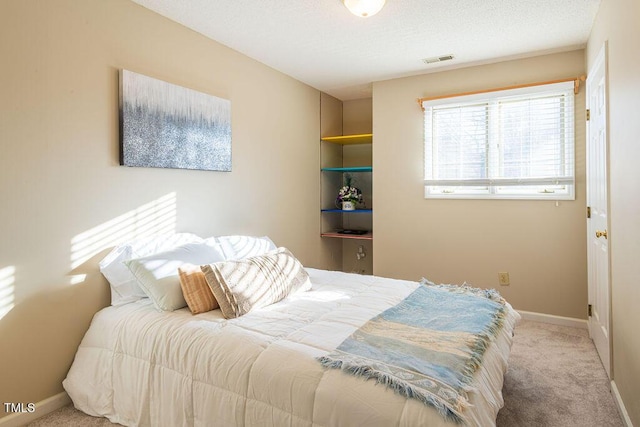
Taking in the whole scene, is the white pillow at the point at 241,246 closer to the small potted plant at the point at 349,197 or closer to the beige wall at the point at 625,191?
the small potted plant at the point at 349,197

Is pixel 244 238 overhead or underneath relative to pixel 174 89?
underneath

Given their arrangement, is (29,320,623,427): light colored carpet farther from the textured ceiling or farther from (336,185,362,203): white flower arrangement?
the textured ceiling

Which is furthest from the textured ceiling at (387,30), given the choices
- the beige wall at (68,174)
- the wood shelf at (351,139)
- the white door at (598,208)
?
the wood shelf at (351,139)

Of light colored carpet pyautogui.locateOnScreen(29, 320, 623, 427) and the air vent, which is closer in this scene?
light colored carpet pyautogui.locateOnScreen(29, 320, 623, 427)

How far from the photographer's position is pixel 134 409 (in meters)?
1.98

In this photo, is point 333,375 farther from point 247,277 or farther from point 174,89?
point 174,89

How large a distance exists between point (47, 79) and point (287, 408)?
2.11 m

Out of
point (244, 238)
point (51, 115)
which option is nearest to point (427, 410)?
point (244, 238)

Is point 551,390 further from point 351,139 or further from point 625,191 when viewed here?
point 351,139

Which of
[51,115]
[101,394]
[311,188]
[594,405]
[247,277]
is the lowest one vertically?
[594,405]

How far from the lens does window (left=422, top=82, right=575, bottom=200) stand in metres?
3.47

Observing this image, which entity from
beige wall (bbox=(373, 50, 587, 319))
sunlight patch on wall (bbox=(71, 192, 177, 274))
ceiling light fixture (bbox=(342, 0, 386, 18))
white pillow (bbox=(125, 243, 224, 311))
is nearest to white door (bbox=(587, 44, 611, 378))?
beige wall (bbox=(373, 50, 587, 319))

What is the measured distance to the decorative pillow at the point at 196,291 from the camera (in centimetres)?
218

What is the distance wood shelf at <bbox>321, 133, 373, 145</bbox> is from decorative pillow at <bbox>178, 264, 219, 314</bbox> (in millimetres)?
2702
